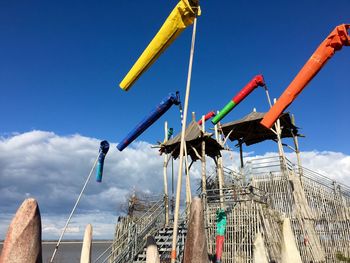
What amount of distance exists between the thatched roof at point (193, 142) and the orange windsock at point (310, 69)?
6.41m

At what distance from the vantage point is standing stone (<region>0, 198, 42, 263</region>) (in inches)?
176

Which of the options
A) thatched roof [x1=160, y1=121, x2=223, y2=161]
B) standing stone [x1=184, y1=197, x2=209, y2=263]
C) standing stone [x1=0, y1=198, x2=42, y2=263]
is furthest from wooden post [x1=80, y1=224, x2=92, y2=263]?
thatched roof [x1=160, y1=121, x2=223, y2=161]

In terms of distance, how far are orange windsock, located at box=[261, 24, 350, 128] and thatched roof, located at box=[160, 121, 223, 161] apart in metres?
6.41

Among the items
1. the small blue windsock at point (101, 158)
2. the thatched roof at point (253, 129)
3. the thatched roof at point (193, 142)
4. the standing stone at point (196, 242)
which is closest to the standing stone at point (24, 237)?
the standing stone at point (196, 242)

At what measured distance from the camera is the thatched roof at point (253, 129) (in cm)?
1933

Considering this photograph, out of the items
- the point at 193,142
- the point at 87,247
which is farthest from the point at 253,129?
the point at 87,247

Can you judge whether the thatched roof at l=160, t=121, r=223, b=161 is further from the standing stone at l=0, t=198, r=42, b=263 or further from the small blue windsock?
the standing stone at l=0, t=198, r=42, b=263

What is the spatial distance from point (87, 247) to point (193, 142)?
30.8 ft

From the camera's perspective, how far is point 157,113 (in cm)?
1477

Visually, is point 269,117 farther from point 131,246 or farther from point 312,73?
point 131,246

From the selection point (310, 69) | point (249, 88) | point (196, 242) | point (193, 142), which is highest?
point (249, 88)

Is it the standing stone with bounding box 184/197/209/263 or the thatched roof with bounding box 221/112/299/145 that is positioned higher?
the thatched roof with bounding box 221/112/299/145

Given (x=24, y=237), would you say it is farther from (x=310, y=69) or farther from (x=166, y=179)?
(x=166, y=179)

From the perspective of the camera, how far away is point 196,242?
5.08 meters
